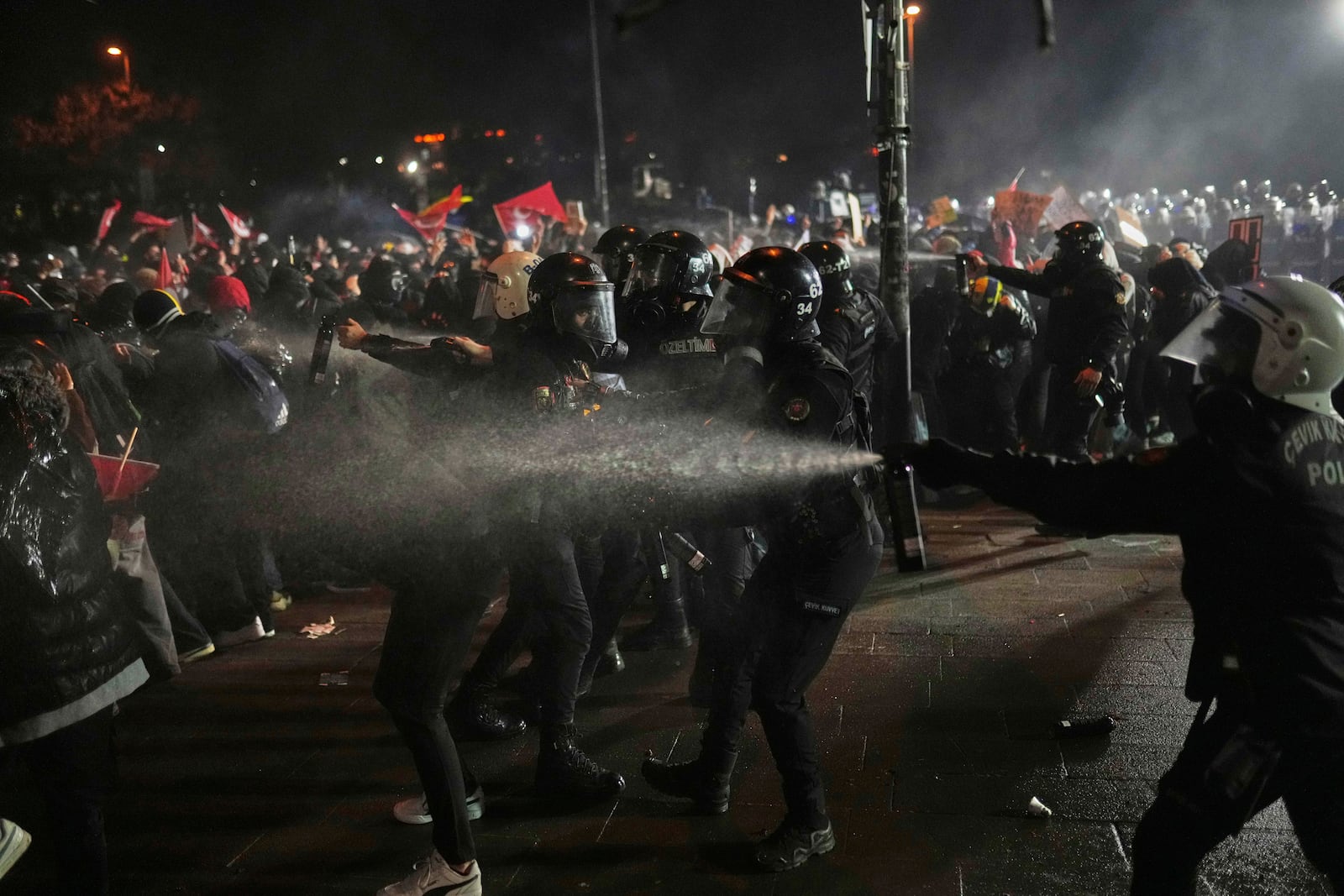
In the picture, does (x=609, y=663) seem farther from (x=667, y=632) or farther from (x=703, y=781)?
(x=703, y=781)

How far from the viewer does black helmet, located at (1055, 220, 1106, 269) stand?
26.5ft

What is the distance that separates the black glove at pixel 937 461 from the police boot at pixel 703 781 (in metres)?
1.58

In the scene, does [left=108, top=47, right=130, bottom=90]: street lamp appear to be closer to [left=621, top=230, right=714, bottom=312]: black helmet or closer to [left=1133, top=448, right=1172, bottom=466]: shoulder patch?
[left=621, top=230, right=714, bottom=312]: black helmet

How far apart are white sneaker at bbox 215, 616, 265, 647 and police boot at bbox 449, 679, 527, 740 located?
84.0 inches

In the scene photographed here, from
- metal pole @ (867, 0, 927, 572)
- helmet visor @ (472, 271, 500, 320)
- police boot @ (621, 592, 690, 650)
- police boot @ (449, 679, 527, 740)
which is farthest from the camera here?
metal pole @ (867, 0, 927, 572)

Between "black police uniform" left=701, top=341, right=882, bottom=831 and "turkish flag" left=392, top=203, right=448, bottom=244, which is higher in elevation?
"turkish flag" left=392, top=203, right=448, bottom=244

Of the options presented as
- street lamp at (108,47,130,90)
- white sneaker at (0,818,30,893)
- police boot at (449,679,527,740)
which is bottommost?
police boot at (449,679,527,740)

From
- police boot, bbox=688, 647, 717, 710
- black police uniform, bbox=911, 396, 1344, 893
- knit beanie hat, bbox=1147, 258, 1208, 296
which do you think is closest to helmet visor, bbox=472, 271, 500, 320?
police boot, bbox=688, 647, 717, 710

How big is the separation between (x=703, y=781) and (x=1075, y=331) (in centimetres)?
554

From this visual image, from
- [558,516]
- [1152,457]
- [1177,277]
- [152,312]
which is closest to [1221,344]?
[1152,457]

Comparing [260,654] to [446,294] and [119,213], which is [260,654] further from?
[119,213]

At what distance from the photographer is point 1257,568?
2459 millimetres

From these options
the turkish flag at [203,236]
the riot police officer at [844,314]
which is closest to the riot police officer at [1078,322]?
the riot police officer at [844,314]

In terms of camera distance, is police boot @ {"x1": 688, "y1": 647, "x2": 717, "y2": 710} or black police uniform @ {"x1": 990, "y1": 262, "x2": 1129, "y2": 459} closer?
police boot @ {"x1": 688, "y1": 647, "x2": 717, "y2": 710}
